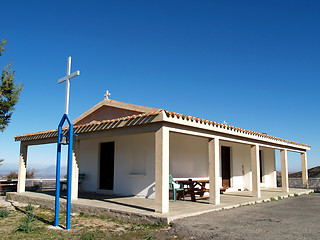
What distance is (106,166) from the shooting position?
11625 mm

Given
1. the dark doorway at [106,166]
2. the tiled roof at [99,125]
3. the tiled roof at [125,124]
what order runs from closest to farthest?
1. the tiled roof at [125,124]
2. the tiled roof at [99,125]
3. the dark doorway at [106,166]

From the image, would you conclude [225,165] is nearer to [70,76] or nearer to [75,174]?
[75,174]

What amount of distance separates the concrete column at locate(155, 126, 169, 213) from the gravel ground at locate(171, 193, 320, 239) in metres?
0.63

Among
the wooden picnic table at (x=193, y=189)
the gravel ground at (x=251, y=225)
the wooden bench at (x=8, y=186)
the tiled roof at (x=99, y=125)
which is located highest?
the tiled roof at (x=99, y=125)

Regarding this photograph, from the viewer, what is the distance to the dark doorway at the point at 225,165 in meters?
12.8

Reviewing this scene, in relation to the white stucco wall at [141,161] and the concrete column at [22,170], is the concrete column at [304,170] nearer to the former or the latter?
the white stucco wall at [141,161]

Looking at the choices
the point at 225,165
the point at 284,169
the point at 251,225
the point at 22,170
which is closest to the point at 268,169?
the point at 284,169

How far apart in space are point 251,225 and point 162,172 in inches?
87.1

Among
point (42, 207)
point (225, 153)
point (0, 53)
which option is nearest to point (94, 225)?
point (42, 207)

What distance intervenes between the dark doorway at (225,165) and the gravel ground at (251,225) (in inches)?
180

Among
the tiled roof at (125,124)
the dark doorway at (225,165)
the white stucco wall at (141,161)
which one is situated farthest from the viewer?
the dark doorway at (225,165)

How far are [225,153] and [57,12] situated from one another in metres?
9.13

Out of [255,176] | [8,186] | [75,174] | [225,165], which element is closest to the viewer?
[75,174]

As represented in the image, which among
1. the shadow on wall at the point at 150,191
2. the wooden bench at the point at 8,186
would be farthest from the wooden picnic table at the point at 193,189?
the wooden bench at the point at 8,186
